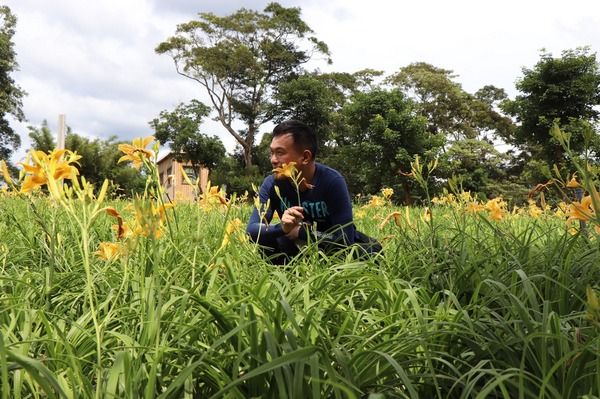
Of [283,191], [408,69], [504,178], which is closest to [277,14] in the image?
[408,69]

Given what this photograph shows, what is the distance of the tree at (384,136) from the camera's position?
17422 millimetres

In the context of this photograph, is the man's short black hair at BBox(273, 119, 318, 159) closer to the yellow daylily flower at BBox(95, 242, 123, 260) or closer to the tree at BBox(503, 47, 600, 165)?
the yellow daylily flower at BBox(95, 242, 123, 260)

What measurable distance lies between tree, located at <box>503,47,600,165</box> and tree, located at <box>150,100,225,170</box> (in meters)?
18.0

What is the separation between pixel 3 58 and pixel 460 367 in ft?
87.7

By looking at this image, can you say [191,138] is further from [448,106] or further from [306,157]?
[306,157]

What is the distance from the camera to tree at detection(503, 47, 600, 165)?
15.2 m

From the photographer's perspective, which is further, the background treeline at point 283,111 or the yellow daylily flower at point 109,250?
the background treeline at point 283,111

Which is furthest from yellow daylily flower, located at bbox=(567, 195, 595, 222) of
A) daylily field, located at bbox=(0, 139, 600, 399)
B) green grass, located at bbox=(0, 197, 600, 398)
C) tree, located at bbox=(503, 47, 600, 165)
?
tree, located at bbox=(503, 47, 600, 165)

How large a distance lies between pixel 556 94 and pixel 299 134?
16.1m

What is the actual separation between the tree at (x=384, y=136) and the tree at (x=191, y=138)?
39.3ft

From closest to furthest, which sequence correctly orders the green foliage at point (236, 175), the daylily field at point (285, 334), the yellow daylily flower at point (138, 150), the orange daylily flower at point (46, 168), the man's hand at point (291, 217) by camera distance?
1. the daylily field at point (285, 334)
2. the orange daylily flower at point (46, 168)
3. the yellow daylily flower at point (138, 150)
4. the man's hand at point (291, 217)
5. the green foliage at point (236, 175)

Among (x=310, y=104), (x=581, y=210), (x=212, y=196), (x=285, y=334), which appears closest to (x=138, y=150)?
(x=212, y=196)

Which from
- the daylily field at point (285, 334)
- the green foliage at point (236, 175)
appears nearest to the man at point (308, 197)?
the daylily field at point (285, 334)

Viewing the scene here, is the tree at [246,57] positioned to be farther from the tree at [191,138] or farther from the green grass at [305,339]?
the green grass at [305,339]
